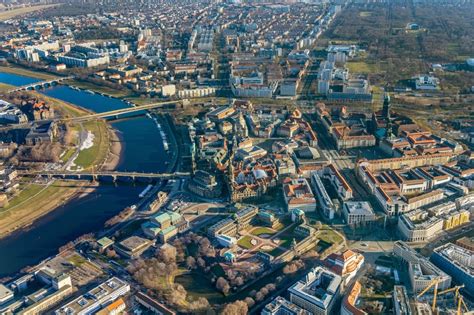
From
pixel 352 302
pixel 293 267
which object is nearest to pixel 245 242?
pixel 293 267

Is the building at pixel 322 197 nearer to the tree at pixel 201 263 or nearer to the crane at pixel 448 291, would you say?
the crane at pixel 448 291

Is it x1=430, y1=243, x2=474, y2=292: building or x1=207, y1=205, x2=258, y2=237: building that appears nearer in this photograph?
x1=430, y1=243, x2=474, y2=292: building

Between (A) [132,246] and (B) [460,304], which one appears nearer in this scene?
(B) [460,304]

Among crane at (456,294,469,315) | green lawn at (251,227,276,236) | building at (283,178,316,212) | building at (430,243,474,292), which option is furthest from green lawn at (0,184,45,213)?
crane at (456,294,469,315)

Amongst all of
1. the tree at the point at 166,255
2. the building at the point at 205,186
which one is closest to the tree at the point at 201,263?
the tree at the point at 166,255

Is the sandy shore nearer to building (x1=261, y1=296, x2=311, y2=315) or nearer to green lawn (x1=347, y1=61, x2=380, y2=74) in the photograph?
building (x1=261, y1=296, x2=311, y2=315)

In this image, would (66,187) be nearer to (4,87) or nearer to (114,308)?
(114,308)
